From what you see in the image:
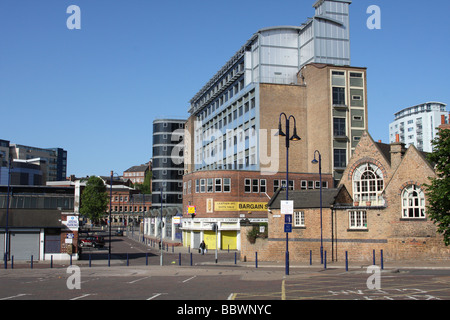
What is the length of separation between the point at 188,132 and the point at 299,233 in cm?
7216

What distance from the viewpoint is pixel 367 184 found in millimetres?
40250

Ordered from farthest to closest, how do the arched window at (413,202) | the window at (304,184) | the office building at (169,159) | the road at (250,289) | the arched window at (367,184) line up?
the office building at (169,159) < the window at (304,184) < the arched window at (367,184) < the arched window at (413,202) < the road at (250,289)

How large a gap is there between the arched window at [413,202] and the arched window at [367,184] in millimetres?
3060

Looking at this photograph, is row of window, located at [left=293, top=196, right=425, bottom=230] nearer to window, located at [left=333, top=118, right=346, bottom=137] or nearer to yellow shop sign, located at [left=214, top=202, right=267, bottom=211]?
yellow shop sign, located at [left=214, top=202, right=267, bottom=211]

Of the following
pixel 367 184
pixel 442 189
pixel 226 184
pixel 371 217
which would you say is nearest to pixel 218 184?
pixel 226 184

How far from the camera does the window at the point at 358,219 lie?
120ft

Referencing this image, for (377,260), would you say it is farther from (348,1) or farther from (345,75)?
(348,1)

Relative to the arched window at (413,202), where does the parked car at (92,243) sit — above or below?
below

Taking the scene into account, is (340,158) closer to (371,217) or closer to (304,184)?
(304,184)

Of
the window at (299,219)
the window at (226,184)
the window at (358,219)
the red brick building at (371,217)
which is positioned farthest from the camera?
the window at (226,184)

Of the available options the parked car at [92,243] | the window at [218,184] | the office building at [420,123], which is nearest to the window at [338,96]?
the window at [218,184]

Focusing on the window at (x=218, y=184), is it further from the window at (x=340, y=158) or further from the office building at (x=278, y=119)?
the window at (x=340, y=158)

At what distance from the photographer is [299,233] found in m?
38.6

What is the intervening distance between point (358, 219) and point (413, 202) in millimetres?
4343
